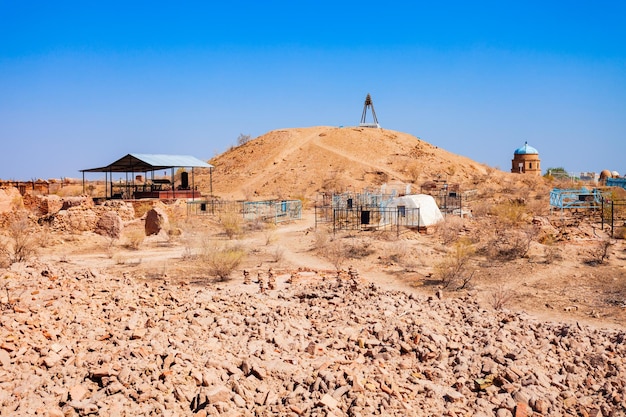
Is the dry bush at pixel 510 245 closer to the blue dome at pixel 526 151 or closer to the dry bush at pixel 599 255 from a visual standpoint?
the dry bush at pixel 599 255

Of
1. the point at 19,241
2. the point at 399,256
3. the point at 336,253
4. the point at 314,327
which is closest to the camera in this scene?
the point at 314,327

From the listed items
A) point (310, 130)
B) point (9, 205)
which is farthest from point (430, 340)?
point (310, 130)

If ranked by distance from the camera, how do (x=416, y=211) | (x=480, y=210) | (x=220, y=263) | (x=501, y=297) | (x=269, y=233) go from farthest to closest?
(x=480, y=210), (x=416, y=211), (x=269, y=233), (x=220, y=263), (x=501, y=297)

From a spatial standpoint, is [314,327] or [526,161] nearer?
[314,327]

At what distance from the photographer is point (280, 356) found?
27.2ft

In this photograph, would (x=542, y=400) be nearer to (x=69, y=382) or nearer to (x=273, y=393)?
(x=273, y=393)

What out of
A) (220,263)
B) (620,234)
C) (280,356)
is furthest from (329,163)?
(280,356)

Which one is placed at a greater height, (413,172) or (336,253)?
(413,172)

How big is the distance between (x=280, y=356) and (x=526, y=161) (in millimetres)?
64401

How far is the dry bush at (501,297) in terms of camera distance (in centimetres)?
1183

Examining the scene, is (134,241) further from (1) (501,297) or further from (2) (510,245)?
(2) (510,245)

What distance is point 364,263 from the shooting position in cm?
1708

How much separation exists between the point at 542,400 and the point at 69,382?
6.24 m

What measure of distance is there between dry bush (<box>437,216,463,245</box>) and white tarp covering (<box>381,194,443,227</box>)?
518 mm
